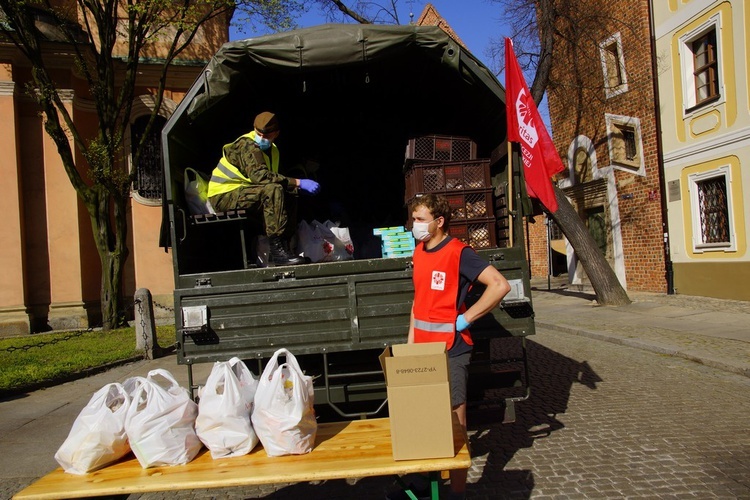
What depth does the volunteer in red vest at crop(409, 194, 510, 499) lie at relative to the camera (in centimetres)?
351

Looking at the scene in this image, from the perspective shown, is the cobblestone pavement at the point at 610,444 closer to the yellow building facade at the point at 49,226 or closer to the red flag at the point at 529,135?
the red flag at the point at 529,135

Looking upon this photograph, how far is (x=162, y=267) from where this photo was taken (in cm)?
1614

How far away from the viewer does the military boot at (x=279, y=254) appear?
4.94m

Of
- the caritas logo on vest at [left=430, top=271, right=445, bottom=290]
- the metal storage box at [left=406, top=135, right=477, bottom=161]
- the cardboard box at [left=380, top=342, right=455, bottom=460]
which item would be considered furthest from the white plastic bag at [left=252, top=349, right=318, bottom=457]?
the metal storage box at [left=406, top=135, right=477, bottom=161]

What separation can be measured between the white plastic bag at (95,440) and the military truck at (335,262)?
1.37 metres

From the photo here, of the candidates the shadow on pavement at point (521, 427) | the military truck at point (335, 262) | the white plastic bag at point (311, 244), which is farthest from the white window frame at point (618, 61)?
the white plastic bag at point (311, 244)

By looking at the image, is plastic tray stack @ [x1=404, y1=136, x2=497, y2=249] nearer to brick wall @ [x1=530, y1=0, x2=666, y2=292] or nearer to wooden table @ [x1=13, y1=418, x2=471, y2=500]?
wooden table @ [x1=13, y1=418, x2=471, y2=500]

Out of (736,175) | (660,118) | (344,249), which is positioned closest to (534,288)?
(660,118)

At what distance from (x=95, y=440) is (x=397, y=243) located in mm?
3204

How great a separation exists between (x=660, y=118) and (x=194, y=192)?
14.2 meters

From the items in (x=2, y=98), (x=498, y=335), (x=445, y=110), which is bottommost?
(x=498, y=335)

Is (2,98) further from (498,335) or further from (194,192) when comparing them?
(498,335)

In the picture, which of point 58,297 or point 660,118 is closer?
point 58,297

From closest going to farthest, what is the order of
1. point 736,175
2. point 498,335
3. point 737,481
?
point 737,481
point 498,335
point 736,175
